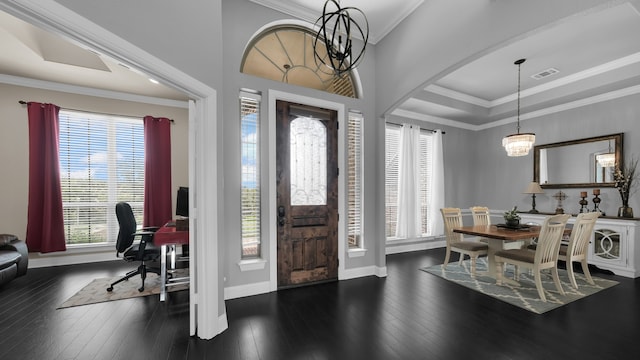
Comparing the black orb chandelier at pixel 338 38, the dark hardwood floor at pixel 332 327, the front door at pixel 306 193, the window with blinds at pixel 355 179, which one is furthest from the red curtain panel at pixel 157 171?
the window with blinds at pixel 355 179

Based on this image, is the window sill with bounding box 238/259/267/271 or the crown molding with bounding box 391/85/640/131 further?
the crown molding with bounding box 391/85/640/131

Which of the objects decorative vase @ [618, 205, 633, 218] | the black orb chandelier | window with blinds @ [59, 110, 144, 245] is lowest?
decorative vase @ [618, 205, 633, 218]

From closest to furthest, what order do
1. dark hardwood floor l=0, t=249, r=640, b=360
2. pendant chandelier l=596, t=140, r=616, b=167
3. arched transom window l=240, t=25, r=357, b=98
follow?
dark hardwood floor l=0, t=249, r=640, b=360 → arched transom window l=240, t=25, r=357, b=98 → pendant chandelier l=596, t=140, r=616, b=167

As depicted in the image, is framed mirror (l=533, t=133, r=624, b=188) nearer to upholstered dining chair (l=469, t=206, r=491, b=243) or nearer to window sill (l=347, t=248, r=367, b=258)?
upholstered dining chair (l=469, t=206, r=491, b=243)

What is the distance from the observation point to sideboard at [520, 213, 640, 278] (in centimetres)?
387

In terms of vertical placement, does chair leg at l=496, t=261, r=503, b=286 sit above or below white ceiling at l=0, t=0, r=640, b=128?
below

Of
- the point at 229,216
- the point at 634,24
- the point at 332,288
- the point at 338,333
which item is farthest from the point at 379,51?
the point at 338,333

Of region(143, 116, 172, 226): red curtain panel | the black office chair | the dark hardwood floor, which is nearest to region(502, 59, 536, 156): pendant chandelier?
the dark hardwood floor

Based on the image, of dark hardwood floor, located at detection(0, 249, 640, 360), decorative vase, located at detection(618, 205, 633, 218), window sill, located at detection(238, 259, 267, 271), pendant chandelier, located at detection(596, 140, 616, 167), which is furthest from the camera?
pendant chandelier, located at detection(596, 140, 616, 167)

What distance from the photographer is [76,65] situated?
3664 mm

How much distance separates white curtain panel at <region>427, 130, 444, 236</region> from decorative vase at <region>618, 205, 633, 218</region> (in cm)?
271

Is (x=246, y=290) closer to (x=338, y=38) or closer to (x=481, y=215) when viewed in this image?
(x=338, y=38)

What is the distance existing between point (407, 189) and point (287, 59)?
3.56 meters

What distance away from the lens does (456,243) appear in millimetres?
4137
